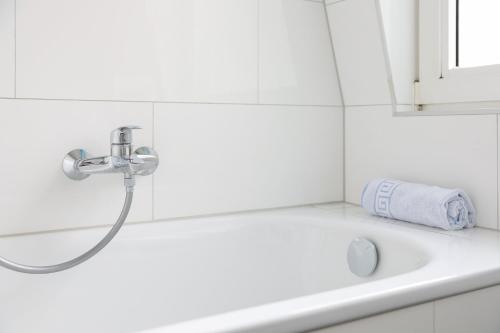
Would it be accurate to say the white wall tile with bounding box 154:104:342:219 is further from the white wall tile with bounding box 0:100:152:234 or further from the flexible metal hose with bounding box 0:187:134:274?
the flexible metal hose with bounding box 0:187:134:274

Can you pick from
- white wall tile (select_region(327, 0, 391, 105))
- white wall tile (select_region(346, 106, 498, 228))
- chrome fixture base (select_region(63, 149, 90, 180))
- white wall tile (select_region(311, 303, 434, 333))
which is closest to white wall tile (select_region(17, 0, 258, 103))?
chrome fixture base (select_region(63, 149, 90, 180))

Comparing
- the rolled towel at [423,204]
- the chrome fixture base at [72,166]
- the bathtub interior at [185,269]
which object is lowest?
the bathtub interior at [185,269]

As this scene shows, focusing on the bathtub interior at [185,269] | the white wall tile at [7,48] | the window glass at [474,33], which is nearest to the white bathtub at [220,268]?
the bathtub interior at [185,269]

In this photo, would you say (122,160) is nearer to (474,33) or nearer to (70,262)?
(70,262)

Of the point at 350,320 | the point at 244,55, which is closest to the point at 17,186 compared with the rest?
the point at 244,55

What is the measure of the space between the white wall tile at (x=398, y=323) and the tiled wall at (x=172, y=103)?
74 cm

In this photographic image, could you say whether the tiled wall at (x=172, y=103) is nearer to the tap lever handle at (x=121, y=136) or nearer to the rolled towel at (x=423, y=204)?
the tap lever handle at (x=121, y=136)

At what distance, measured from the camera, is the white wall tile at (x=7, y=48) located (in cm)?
123

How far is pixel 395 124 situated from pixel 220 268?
66 cm

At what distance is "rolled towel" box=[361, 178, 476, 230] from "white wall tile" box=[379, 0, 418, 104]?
301mm

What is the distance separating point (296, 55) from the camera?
5.48 ft

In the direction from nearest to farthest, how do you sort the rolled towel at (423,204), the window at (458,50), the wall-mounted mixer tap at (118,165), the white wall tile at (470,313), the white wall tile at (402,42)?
1. the white wall tile at (470,313)
2. the wall-mounted mixer tap at (118,165)
3. the rolled towel at (423,204)
4. the window at (458,50)
5. the white wall tile at (402,42)

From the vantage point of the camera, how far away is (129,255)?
1.33 metres

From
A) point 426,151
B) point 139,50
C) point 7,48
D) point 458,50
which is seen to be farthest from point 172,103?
point 458,50
